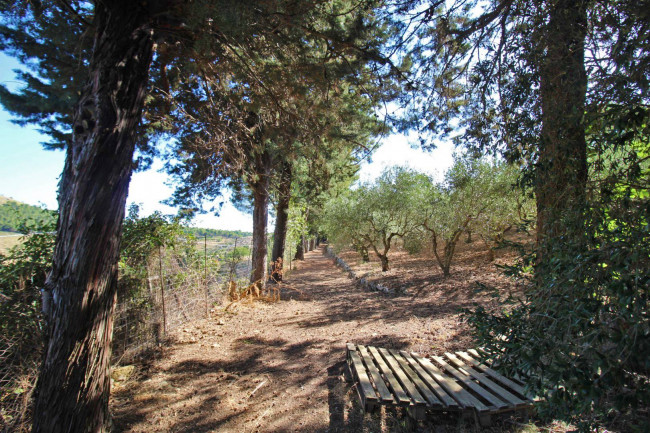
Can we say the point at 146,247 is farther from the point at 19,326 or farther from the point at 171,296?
the point at 19,326

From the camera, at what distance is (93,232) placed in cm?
277

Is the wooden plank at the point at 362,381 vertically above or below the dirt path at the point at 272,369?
above

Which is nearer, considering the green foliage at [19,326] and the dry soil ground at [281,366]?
the green foliage at [19,326]

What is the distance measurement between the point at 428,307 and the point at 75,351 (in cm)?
688

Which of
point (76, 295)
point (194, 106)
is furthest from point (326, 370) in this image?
point (194, 106)

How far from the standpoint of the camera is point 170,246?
17.0ft

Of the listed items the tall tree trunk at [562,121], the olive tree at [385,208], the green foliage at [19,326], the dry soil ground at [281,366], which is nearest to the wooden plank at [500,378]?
the dry soil ground at [281,366]

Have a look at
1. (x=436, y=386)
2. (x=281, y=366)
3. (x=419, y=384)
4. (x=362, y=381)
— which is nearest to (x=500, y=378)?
(x=436, y=386)

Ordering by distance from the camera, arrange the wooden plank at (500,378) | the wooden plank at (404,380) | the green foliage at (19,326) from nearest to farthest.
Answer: the green foliage at (19,326)
the wooden plank at (404,380)
the wooden plank at (500,378)

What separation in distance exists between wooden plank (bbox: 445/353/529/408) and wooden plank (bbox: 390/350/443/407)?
0.63 metres

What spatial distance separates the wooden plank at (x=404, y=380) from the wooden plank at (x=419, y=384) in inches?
2.1

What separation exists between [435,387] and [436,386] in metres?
0.03

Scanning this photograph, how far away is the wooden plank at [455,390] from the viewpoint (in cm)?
287

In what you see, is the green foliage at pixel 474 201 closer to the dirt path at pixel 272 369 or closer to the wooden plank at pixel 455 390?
the dirt path at pixel 272 369
